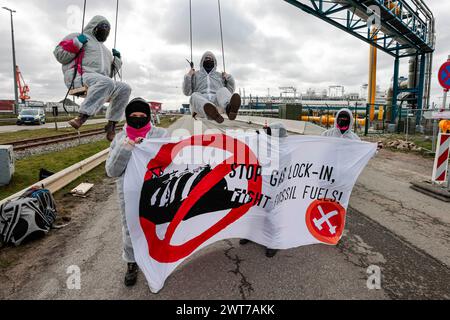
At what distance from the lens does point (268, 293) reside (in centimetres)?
258

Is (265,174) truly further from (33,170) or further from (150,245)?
(33,170)

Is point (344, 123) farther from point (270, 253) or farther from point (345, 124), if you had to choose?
point (270, 253)

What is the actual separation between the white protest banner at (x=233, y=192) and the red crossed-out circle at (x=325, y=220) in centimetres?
1

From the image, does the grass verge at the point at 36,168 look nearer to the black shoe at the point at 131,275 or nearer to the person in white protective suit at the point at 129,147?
the person in white protective suit at the point at 129,147

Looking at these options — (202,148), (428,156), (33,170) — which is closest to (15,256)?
(202,148)

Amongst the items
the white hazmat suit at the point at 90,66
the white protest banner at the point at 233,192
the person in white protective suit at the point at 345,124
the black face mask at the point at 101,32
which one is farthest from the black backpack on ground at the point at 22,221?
the person in white protective suit at the point at 345,124

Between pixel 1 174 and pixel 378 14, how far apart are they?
17.8 m

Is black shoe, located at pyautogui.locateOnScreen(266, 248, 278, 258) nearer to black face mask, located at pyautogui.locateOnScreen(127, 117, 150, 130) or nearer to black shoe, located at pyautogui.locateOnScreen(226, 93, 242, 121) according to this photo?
black face mask, located at pyautogui.locateOnScreen(127, 117, 150, 130)

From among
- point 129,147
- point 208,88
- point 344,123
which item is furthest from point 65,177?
point 344,123

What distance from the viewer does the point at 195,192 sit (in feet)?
9.70

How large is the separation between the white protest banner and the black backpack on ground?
6.42ft

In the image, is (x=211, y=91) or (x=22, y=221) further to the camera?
(x=211, y=91)

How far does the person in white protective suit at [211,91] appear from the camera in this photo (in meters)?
4.82

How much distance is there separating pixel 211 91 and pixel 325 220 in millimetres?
3117
